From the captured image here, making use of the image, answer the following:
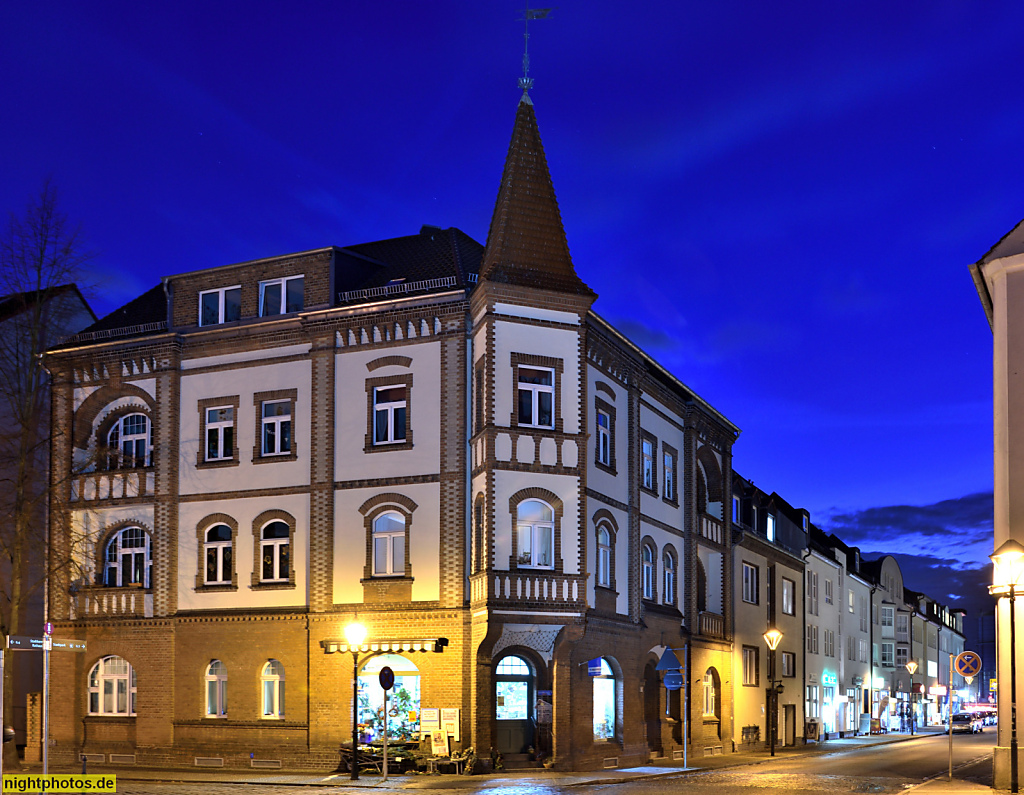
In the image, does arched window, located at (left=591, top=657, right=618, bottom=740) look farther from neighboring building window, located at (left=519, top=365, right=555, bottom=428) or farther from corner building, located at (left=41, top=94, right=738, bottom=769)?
neighboring building window, located at (left=519, top=365, right=555, bottom=428)

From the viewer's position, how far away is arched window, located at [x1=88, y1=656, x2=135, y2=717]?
38.5 m

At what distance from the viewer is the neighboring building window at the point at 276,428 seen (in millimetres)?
37781

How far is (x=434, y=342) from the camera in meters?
35.9

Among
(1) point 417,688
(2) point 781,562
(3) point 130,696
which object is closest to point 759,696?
(2) point 781,562

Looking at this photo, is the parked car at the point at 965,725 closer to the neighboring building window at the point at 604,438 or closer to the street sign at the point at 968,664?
the neighboring building window at the point at 604,438

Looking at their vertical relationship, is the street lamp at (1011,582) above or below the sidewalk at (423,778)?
above

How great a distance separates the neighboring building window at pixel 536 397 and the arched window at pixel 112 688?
1529cm

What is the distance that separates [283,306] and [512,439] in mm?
9428

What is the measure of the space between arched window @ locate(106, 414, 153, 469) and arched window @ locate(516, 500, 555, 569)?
43.3 ft

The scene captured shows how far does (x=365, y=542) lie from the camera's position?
36.0 m

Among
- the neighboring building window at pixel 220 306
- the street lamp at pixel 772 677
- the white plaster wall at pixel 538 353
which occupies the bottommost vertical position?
the street lamp at pixel 772 677

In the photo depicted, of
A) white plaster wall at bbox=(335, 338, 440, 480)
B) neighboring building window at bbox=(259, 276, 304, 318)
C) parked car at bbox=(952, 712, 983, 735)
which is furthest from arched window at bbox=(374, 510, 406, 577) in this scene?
parked car at bbox=(952, 712, 983, 735)

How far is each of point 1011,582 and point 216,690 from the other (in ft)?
78.2

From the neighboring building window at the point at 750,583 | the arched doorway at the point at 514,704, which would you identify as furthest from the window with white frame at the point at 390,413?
the neighboring building window at the point at 750,583
